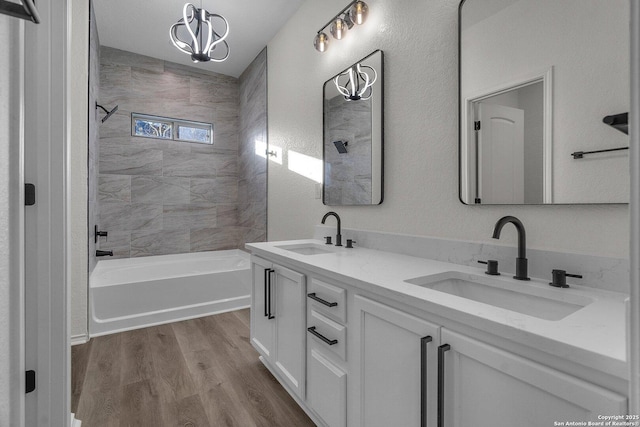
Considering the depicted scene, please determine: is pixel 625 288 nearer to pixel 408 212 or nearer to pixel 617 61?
pixel 617 61

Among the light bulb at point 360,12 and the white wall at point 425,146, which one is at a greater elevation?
the light bulb at point 360,12

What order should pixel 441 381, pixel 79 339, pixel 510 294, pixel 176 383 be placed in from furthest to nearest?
pixel 79 339 < pixel 176 383 < pixel 510 294 < pixel 441 381

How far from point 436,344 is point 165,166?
3.96m

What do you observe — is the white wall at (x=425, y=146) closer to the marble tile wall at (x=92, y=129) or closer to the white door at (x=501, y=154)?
the white door at (x=501, y=154)

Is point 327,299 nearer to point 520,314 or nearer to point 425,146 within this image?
point 520,314

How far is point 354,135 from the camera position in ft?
7.04

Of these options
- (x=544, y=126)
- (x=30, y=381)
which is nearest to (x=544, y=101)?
(x=544, y=126)

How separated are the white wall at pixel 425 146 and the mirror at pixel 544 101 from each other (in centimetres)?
6

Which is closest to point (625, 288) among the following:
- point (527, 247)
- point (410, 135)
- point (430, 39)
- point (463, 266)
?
point (527, 247)

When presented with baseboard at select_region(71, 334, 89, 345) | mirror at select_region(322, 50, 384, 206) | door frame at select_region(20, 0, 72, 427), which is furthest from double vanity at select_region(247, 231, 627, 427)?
baseboard at select_region(71, 334, 89, 345)

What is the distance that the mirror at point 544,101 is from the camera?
40.3 inches

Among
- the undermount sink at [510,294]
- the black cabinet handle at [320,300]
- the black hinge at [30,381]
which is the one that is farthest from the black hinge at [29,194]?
the undermount sink at [510,294]

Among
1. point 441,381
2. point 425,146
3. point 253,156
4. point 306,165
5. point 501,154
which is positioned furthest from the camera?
point 253,156

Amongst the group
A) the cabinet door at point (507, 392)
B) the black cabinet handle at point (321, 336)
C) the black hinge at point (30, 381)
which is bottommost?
the black hinge at point (30, 381)
